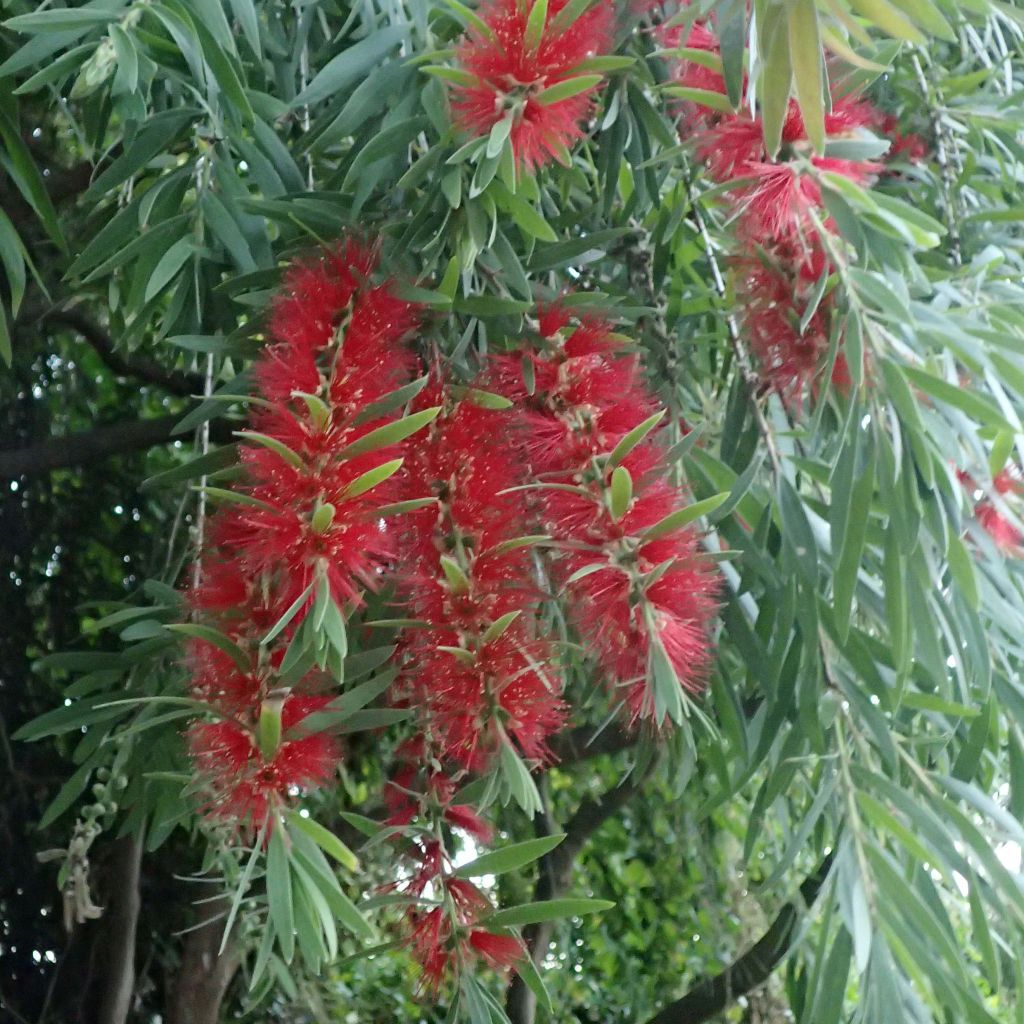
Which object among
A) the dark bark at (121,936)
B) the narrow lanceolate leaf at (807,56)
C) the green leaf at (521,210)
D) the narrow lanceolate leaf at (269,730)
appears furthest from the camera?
the dark bark at (121,936)

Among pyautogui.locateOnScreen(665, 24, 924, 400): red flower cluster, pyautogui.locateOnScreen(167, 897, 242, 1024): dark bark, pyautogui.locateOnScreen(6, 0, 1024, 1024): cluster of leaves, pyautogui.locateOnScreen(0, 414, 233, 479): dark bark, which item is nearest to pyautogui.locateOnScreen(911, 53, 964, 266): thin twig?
pyautogui.locateOnScreen(6, 0, 1024, 1024): cluster of leaves

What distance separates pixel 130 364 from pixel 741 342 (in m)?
0.79

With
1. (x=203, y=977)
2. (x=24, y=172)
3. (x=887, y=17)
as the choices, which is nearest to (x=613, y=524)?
(x=887, y=17)

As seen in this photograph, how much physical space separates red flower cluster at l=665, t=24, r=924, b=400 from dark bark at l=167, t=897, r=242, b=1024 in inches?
33.7

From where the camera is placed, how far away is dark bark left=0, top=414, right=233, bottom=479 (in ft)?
3.88

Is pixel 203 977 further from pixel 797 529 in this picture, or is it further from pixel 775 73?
pixel 775 73

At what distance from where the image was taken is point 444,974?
591 mm

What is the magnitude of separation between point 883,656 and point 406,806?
0.28m

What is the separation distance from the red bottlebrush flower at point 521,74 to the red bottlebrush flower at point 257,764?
271mm

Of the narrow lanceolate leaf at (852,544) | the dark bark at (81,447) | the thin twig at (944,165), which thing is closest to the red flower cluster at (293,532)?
the narrow lanceolate leaf at (852,544)

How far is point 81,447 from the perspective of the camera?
1185 millimetres

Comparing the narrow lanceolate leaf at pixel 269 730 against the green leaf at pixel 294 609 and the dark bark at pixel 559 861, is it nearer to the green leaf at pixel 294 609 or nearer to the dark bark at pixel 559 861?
the green leaf at pixel 294 609

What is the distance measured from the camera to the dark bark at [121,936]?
118cm

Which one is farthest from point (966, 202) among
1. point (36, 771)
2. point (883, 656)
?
point (36, 771)
